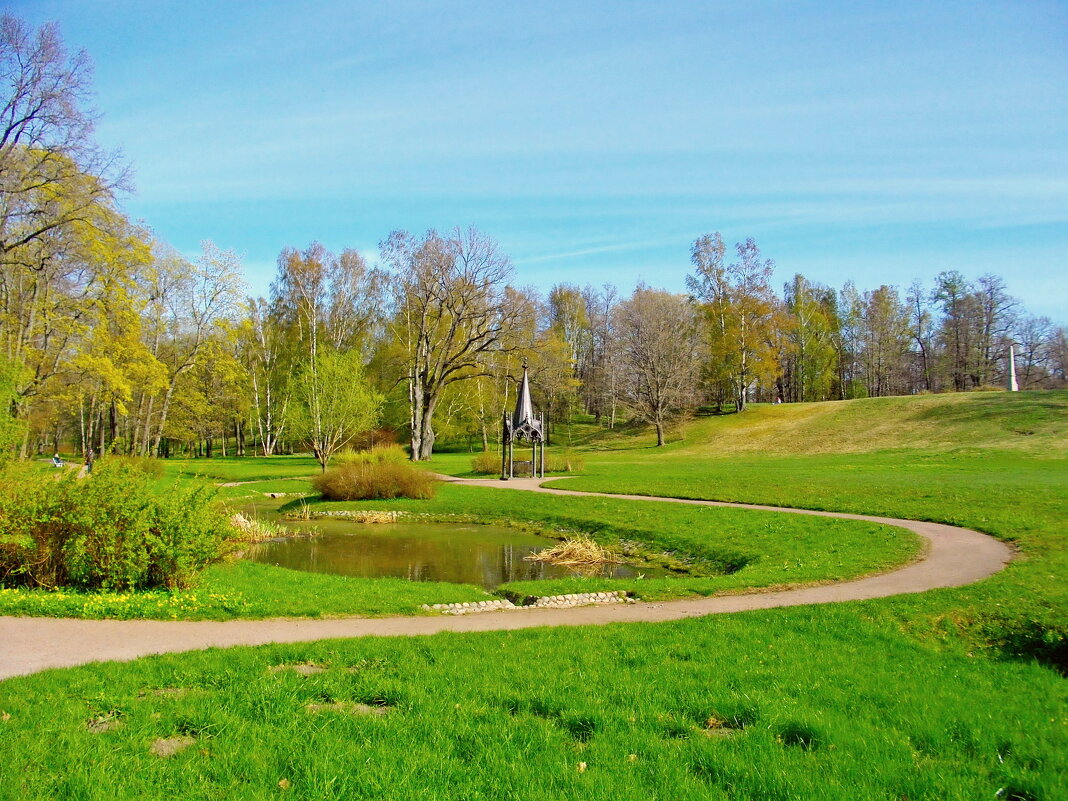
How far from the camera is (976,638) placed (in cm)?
754

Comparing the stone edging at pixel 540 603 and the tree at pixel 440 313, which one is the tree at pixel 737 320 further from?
the stone edging at pixel 540 603

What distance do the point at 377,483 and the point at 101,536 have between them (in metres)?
16.9

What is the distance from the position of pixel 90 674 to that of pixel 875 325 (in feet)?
241

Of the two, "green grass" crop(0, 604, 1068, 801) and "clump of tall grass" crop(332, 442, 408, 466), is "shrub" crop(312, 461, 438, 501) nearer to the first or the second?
"clump of tall grass" crop(332, 442, 408, 466)

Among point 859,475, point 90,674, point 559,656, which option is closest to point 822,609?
point 559,656

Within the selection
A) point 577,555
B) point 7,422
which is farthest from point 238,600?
point 7,422

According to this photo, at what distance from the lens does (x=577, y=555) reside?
16.1m

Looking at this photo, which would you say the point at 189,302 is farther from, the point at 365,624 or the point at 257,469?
the point at 365,624

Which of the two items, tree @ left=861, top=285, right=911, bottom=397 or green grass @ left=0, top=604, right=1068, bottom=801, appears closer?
green grass @ left=0, top=604, right=1068, bottom=801

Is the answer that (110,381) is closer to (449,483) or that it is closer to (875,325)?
(449,483)

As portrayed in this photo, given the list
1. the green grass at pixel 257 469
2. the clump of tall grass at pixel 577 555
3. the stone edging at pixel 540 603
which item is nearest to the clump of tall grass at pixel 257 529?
the clump of tall grass at pixel 577 555

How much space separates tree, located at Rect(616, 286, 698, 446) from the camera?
1981 inches

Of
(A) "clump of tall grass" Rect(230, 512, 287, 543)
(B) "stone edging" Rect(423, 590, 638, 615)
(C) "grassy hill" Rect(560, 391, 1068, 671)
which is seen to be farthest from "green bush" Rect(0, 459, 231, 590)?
(C) "grassy hill" Rect(560, 391, 1068, 671)

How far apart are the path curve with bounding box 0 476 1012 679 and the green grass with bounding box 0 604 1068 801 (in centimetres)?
84
